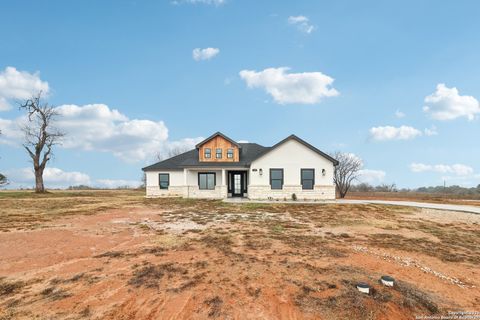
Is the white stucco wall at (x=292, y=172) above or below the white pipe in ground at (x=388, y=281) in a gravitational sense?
above

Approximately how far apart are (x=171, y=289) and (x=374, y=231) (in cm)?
853

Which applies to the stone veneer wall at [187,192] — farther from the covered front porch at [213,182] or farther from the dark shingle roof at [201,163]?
the dark shingle roof at [201,163]

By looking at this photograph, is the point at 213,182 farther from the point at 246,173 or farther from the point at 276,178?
the point at 276,178

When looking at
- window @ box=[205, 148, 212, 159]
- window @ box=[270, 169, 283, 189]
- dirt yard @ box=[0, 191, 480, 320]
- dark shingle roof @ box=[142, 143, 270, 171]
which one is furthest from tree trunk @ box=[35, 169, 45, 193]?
window @ box=[270, 169, 283, 189]

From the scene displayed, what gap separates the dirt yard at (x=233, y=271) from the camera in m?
3.96

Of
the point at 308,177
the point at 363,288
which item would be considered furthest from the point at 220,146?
the point at 363,288

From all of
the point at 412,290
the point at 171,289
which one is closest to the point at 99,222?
the point at 171,289

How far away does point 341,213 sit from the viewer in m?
14.5

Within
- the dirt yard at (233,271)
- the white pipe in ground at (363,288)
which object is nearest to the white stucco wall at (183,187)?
the dirt yard at (233,271)

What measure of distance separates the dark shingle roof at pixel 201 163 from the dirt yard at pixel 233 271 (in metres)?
12.2

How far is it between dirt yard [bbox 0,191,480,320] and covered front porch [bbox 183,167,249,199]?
12488 millimetres

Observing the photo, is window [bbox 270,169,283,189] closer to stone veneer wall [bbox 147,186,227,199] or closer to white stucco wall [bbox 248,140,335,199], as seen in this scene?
white stucco wall [bbox 248,140,335,199]

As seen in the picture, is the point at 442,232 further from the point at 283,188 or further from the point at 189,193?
the point at 189,193

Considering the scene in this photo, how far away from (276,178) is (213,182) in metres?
6.12
